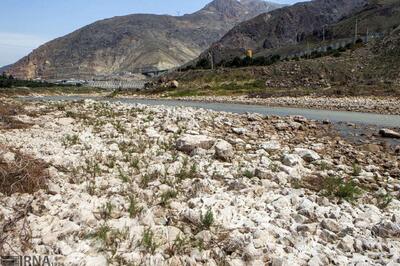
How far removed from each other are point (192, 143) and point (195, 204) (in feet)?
14.7

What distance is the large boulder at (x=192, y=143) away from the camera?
40.8 feet

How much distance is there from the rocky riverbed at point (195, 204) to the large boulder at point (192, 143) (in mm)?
38

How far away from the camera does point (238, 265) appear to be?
20.6 feet

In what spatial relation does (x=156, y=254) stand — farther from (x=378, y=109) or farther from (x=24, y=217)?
(x=378, y=109)

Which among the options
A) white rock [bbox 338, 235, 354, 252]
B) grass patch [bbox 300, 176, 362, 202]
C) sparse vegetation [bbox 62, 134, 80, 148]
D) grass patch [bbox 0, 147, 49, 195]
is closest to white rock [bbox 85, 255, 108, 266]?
grass patch [bbox 0, 147, 49, 195]

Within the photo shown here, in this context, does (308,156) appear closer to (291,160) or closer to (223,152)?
(291,160)

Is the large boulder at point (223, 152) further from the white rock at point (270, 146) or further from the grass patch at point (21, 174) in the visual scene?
the grass patch at point (21, 174)

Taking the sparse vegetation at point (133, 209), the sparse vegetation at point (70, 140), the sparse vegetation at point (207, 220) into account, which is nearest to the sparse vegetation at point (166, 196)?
the sparse vegetation at point (133, 209)

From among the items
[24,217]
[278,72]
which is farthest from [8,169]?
[278,72]

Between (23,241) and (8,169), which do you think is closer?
(23,241)

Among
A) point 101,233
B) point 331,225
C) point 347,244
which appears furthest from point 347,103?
point 101,233

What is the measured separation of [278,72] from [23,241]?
7150 cm

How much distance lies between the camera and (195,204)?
8195 millimetres

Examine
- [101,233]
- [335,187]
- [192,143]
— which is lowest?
[335,187]
